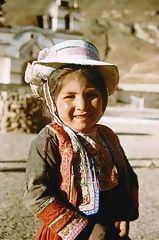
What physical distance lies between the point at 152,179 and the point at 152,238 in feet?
7.81

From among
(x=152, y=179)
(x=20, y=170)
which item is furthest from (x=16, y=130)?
(x=152, y=179)

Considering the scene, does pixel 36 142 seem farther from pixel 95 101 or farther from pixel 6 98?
pixel 6 98

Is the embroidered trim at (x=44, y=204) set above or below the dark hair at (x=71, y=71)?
below

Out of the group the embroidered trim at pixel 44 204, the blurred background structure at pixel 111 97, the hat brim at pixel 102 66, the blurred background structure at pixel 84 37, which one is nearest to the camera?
the embroidered trim at pixel 44 204

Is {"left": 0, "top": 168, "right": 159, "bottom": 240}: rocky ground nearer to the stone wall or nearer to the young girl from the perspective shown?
the young girl

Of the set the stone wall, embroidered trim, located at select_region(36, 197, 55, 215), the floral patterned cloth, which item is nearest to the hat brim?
the floral patterned cloth

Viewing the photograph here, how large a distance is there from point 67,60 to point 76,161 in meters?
0.38

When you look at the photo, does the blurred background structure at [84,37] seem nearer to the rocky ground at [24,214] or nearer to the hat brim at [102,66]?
the rocky ground at [24,214]

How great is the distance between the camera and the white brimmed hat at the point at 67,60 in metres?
1.76

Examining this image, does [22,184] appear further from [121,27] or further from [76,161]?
[121,27]

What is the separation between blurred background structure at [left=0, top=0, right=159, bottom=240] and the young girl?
1.89 metres

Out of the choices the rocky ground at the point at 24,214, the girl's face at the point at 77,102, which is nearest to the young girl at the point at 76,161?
the girl's face at the point at 77,102

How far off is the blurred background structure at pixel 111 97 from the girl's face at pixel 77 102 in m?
2.01

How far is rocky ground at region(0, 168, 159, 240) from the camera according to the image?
370 centimetres
